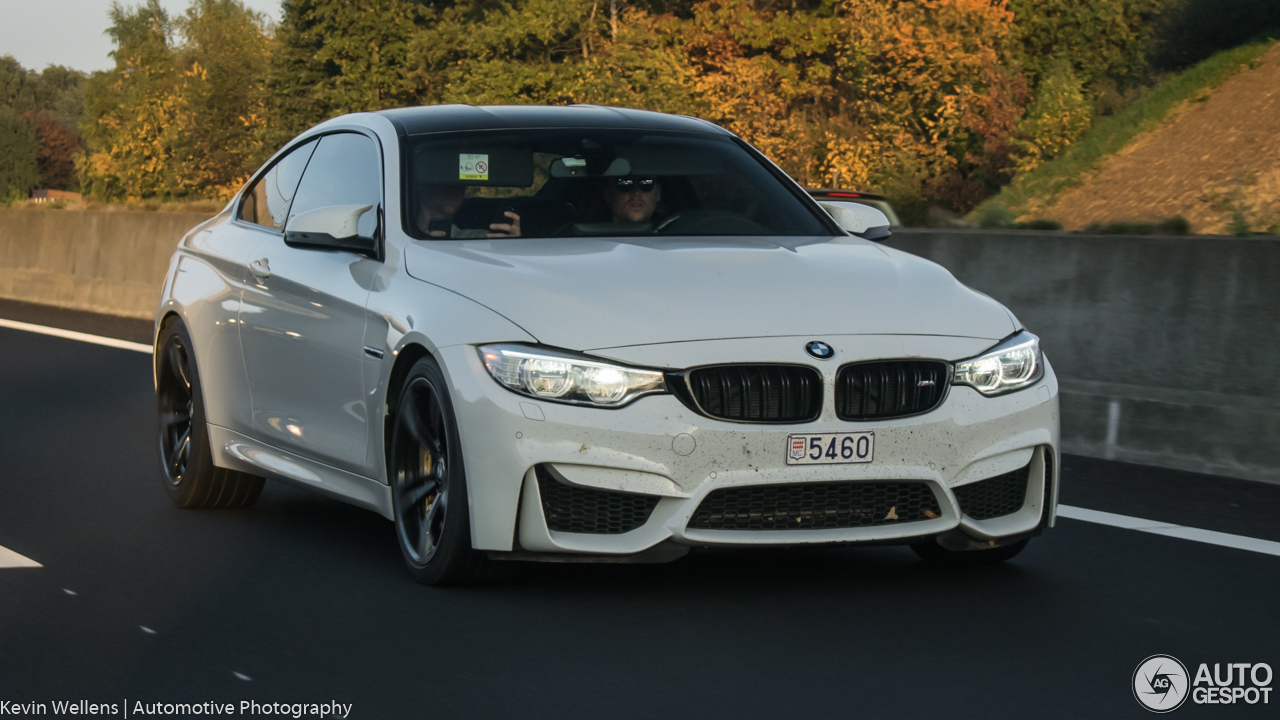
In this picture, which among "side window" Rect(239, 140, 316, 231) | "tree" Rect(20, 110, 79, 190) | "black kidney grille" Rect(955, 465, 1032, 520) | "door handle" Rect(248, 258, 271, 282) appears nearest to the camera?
"black kidney grille" Rect(955, 465, 1032, 520)

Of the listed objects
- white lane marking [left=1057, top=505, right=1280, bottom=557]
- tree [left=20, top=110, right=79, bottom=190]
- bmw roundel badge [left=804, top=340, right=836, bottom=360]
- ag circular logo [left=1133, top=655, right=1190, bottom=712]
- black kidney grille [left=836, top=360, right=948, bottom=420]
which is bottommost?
tree [left=20, top=110, right=79, bottom=190]

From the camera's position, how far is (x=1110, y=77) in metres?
62.3

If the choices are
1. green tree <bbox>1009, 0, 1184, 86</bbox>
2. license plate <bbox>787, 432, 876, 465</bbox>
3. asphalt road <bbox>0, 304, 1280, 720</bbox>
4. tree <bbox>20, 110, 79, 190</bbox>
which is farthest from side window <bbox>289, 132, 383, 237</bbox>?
tree <bbox>20, 110, 79, 190</bbox>

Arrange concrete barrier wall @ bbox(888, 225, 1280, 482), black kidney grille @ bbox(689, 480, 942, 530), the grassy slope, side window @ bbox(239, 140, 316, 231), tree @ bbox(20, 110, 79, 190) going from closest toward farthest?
black kidney grille @ bbox(689, 480, 942, 530)
side window @ bbox(239, 140, 316, 231)
concrete barrier wall @ bbox(888, 225, 1280, 482)
the grassy slope
tree @ bbox(20, 110, 79, 190)

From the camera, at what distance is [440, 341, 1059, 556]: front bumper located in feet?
17.2

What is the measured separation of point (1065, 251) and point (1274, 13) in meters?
31.3

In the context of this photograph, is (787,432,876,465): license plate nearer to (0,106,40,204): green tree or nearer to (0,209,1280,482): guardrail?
(0,209,1280,482): guardrail

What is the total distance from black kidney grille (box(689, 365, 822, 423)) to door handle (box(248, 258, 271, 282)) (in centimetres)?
235

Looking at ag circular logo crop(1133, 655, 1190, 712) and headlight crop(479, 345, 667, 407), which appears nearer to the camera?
ag circular logo crop(1133, 655, 1190, 712)

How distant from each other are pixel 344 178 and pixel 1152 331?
4.27m

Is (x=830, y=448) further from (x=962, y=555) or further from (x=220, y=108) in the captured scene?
(x=220, y=108)

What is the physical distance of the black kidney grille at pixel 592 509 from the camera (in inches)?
211

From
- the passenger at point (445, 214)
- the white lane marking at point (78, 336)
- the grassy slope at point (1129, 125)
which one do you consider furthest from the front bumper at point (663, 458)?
the grassy slope at point (1129, 125)

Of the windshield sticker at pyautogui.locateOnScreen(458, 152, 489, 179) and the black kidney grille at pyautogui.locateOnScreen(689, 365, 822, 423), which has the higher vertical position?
the windshield sticker at pyautogui.locateOnScreen(458, 152, 489, 179)
